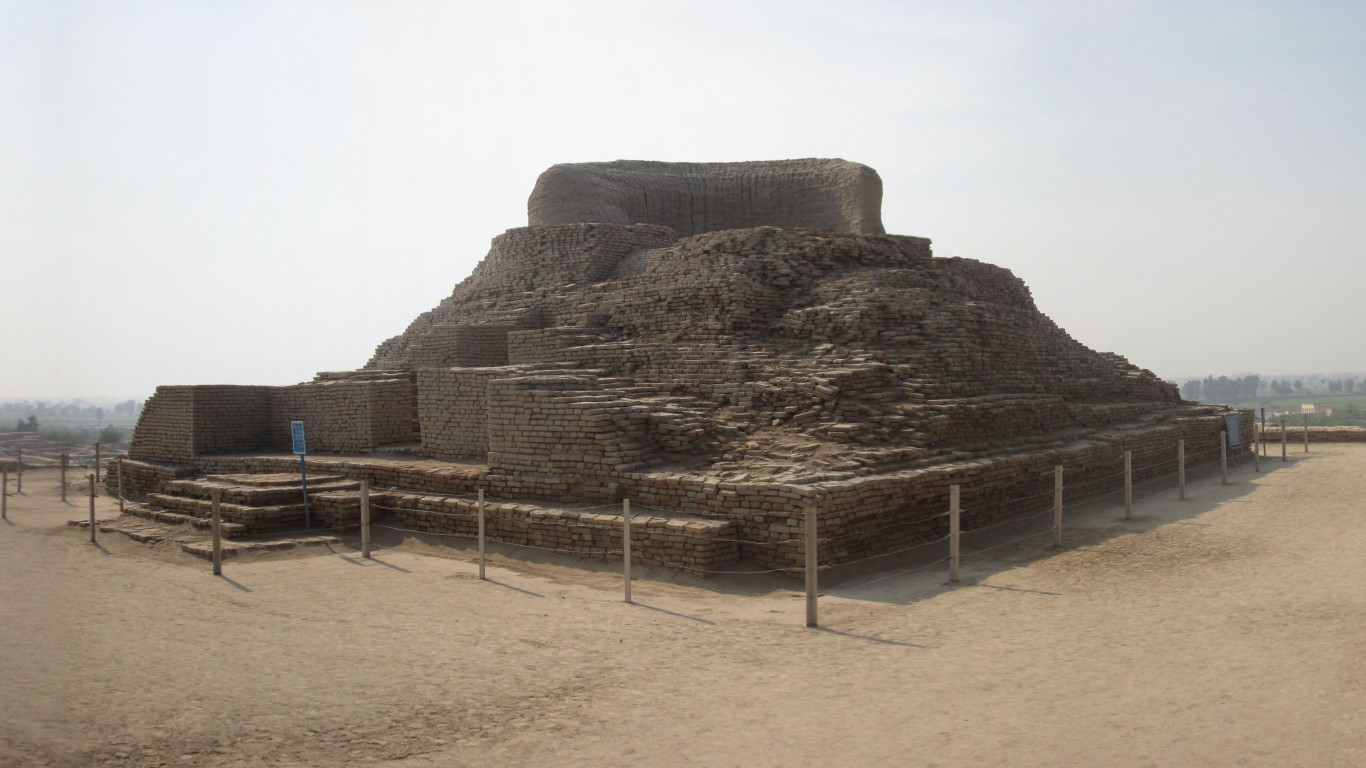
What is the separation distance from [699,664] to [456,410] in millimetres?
6497

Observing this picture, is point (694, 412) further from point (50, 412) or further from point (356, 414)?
point (50, 412)

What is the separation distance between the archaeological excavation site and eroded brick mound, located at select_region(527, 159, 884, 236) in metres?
0.43

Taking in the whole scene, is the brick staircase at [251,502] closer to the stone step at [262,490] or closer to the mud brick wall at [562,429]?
the stone step at [262,490]

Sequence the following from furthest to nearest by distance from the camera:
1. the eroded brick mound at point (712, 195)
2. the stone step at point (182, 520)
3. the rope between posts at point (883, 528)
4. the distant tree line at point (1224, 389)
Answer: the distant tree line at point (1224, 389), the eroded brick mound at point (712, 195), the stone step at point (182, 520), the rope between posts at point (883, 528)

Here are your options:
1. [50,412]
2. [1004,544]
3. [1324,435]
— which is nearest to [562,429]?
[1004,544]

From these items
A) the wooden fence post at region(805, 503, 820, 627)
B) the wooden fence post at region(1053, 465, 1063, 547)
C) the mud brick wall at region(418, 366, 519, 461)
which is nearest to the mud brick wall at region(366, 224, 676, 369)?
the mud brick wall at region(418, 366, 519, 461)

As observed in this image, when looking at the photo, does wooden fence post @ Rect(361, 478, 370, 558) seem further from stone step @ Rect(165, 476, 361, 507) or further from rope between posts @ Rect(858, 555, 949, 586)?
rope between posts @ Rect(858, 555, 949, 586)

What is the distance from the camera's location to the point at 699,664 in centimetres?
528

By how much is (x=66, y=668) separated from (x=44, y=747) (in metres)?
1.14

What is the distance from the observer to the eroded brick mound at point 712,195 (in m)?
17.2

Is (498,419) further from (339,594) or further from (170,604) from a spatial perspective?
(170,604)

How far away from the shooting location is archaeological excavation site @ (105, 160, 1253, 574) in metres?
8.18

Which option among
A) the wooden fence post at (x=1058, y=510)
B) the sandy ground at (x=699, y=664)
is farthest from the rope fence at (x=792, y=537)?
the sandy ground at (x=699, y=664)

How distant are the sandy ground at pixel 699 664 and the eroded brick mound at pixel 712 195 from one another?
397 inches
